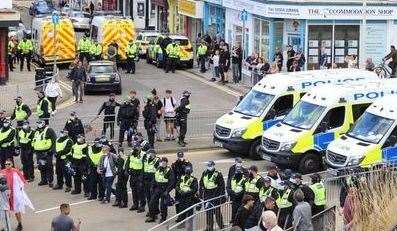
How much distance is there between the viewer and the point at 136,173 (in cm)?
2225

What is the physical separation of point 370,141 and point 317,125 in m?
2.01

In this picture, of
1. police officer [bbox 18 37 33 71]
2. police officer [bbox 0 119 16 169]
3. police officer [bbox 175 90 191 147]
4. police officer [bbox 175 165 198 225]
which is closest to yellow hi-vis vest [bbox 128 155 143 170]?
police officer [bbox 175 165 198 225]

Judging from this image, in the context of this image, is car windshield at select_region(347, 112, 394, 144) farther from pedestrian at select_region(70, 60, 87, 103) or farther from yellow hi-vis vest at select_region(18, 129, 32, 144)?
pedestrian at select_region(70, 60, 87, 103)

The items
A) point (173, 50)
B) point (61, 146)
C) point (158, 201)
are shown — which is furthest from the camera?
point (173, 50)

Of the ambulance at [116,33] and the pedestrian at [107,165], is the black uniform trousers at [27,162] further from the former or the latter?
the ambulance at [116,33]

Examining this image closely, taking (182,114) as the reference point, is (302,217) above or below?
below

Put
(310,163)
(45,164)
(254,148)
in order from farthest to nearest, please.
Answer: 1. (254,148)
2. (310,163)
3. (45,164)

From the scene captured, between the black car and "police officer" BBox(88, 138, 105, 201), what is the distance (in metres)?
15.5

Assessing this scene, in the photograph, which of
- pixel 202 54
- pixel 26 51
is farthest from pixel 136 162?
pixel 26 51

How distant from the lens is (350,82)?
28.0 meters

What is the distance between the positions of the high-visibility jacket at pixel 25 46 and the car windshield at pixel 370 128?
23.1m

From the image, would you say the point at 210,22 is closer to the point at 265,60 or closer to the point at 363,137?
A: the point at 265,60

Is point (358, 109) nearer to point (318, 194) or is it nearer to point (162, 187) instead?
point (162, 187)

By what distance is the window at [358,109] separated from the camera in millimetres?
26062
